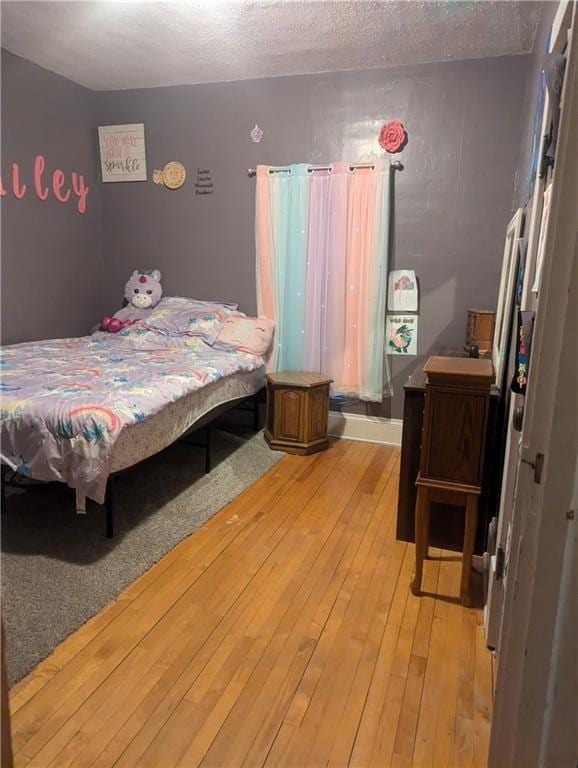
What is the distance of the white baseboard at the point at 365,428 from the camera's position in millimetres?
3789

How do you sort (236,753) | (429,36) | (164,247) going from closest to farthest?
(236,753), (429,36), (164,247)

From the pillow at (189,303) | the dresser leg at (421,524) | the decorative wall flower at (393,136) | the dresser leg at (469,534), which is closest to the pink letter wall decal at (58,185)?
the pillow at (189,303)

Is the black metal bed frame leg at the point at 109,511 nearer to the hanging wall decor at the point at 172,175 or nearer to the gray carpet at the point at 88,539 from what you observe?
the gray carpet at the point at 88,539

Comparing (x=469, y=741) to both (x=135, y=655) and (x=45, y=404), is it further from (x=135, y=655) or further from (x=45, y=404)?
(x=45, y=404)

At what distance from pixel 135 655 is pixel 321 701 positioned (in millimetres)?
620

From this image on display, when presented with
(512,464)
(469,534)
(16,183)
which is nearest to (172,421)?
(469,534)

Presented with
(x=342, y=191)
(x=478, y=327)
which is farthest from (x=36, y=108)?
(x=478, y=327)

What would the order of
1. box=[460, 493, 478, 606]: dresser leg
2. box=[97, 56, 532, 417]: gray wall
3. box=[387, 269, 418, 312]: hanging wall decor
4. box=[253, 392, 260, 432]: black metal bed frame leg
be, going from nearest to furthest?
box=[460, 493, 478, 606]: dresser leg
box=[97, 56, 532, 417]: gray wall
box=[387, 269, 418, 312]: hanging wall decor
box=[253, 392, 260, 432]: black metal bed frame leg

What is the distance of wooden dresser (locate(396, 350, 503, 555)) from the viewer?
2.25 m

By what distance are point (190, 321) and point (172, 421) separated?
4.22 ft

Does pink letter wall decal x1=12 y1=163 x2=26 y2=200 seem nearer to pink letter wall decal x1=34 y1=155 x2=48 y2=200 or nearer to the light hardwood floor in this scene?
pink letter wall decal x1=34 y1=155 x2=48 y2=200

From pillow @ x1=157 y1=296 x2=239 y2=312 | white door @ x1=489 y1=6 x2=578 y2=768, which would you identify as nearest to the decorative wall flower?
pillow @ x1=157 y1=296 x2=239 y2=312

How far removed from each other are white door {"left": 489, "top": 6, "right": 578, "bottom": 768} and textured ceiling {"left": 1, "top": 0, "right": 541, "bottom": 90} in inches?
91.9

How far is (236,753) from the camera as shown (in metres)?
1.40
